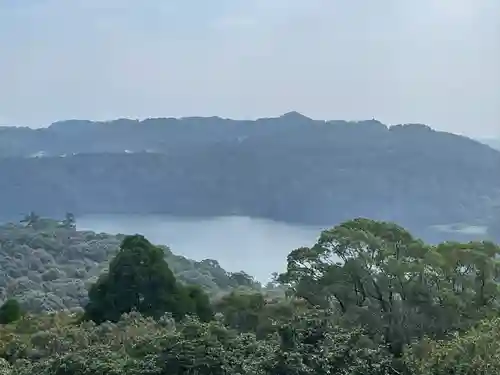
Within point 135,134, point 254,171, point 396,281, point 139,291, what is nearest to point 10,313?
point 139,291

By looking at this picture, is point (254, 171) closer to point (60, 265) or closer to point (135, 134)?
point (60, 265)

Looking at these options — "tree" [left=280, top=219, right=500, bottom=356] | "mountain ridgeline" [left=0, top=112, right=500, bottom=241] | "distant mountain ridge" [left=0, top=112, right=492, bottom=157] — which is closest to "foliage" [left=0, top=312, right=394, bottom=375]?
"tree" [left=280, top=219, right=500, bottom=356]

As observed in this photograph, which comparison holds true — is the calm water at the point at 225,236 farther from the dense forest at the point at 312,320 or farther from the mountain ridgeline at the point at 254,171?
the dense forest at the point at 312,320

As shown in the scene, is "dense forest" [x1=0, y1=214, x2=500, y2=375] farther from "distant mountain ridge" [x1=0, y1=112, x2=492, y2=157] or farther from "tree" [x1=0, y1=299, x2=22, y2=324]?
"distant mountain ridge" [x1=0, y1=112, x2=492, y2=157]

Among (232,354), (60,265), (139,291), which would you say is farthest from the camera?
(60,265)

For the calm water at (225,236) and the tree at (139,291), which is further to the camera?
the calm water at (225,236)

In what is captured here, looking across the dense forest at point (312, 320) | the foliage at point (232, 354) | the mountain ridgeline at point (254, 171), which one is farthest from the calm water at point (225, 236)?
the foliage at point (232, 354)

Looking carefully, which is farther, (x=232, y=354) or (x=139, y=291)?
(x=139, y=291)
